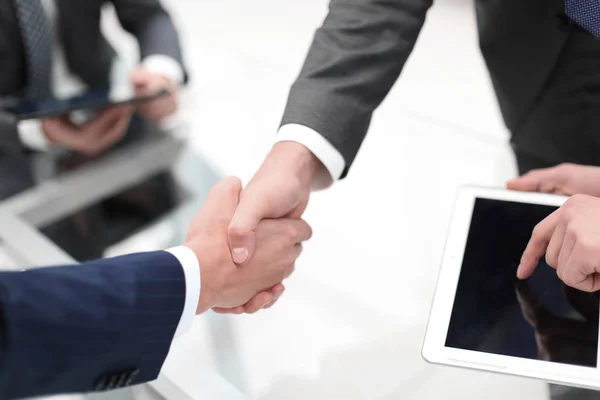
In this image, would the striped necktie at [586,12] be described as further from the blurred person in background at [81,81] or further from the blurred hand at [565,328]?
the blurred person in background at [81,81]

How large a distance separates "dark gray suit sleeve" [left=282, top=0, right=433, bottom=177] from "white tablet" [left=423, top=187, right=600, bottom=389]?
18 cm

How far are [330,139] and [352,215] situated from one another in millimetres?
153

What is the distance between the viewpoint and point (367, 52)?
2.91ft

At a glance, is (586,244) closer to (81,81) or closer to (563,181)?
(563,181)

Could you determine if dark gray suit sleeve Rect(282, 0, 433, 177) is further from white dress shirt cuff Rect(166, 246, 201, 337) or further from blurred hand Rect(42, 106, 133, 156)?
blurred hand Rect(42, 106, 133, 156)

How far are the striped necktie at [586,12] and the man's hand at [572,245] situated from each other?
20 centimetres

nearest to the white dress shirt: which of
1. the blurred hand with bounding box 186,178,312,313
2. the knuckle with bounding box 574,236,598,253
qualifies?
the blurred hand with bounding box 186,178,312,313

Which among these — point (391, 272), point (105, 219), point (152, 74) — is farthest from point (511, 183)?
point (152, 74)

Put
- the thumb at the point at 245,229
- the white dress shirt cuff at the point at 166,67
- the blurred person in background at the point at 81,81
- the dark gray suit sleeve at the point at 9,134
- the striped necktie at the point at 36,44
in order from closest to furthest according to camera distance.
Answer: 1. the thumb at the point at 245,229
2. the blurred person in background at the point at 81,81
3. the dark gray suit sleeve at the point at 9,134
4. the striped necktie at the point at 36,44
5. the white dress shirt cuff at the point at 166,67

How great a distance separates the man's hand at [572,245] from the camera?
641 millimetres

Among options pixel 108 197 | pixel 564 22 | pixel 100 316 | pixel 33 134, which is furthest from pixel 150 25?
pixel 100 316

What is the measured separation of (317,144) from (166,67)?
26.4 inches

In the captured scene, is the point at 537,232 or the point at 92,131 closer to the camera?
the point at 537,232

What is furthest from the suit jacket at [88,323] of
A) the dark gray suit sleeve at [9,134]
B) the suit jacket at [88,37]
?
the suit jacket at [88,37]
